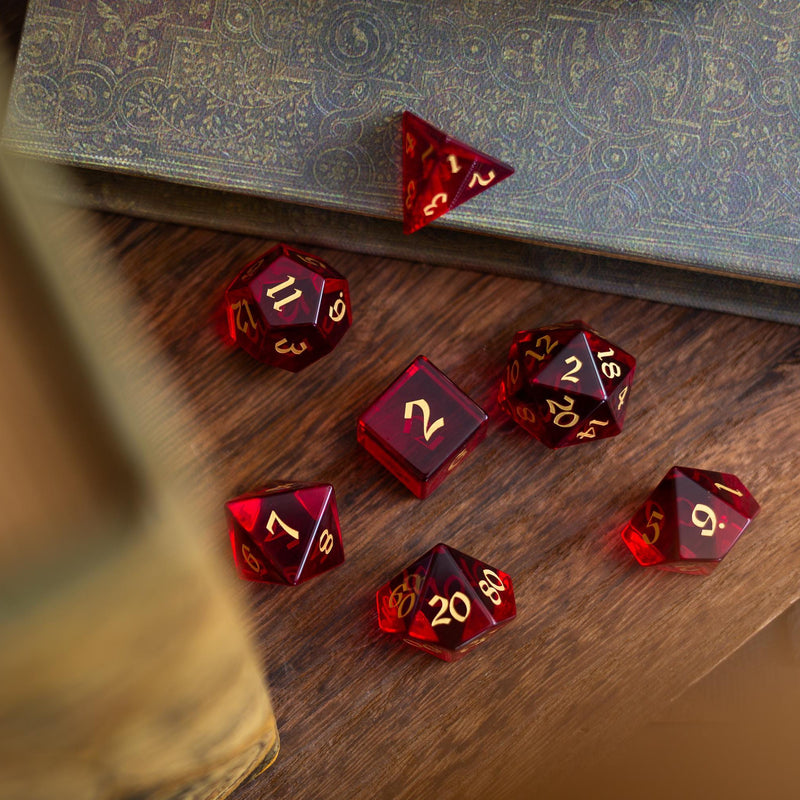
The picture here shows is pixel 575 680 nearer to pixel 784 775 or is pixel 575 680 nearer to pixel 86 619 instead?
pixel 784 775

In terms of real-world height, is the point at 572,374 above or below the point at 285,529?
above

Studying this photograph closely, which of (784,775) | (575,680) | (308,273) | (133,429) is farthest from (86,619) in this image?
(784,775)

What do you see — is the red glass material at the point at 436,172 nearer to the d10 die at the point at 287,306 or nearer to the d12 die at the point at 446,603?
the d10 die at the point at 287,306

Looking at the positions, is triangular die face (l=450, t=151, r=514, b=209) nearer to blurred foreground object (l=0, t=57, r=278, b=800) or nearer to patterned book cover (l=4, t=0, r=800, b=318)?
patterned book cover (l=4, t=0, r=800, b=318)

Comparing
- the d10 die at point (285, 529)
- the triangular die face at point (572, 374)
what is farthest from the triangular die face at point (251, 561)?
the triangular die face at point (572, 374)

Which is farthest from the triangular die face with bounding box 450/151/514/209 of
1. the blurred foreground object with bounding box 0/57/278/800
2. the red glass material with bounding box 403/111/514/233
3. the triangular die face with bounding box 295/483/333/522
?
the blurred foreground object with bounding box 0/57/278/800

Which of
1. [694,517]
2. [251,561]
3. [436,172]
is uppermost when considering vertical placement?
[436,172]

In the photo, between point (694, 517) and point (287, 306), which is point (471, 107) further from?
point (694, 517)

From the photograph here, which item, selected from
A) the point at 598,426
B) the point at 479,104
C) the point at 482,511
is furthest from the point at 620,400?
the point at 479,104
